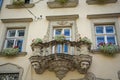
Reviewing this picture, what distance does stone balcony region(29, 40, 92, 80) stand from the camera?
9.09 metres

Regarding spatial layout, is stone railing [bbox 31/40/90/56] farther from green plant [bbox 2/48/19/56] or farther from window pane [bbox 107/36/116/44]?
window pane [bbox 107/36/116/44]

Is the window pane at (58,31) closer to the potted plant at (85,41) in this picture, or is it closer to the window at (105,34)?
the potted plant at (85,41)

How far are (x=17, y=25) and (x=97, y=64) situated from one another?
14.6 feet

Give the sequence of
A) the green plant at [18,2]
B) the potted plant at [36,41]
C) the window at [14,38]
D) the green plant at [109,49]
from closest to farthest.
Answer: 1. the green plant at [109,49]
2. the potted plant at [36,41]
3. the window at [14,38]
4. the green plant at [18,2]

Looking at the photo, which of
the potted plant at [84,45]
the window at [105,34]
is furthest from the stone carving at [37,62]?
the window at [105,34]

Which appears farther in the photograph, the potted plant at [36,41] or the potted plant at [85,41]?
the potted plant at [36,41]

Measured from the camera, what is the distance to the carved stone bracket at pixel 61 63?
9.06 metres

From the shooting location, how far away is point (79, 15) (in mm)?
11133

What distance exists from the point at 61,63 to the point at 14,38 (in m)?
3.14

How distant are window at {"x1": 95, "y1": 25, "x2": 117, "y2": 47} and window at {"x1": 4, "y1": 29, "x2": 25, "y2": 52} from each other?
12.0 feet

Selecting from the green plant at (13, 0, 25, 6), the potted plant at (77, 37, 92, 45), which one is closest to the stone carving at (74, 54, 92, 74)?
the potted plant at (77, 37, 92, 45)

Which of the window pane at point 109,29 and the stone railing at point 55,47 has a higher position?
the window pane at point 109,29

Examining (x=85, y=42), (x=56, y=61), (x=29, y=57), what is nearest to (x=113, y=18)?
(x=85, y=42)

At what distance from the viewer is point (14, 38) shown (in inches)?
434
